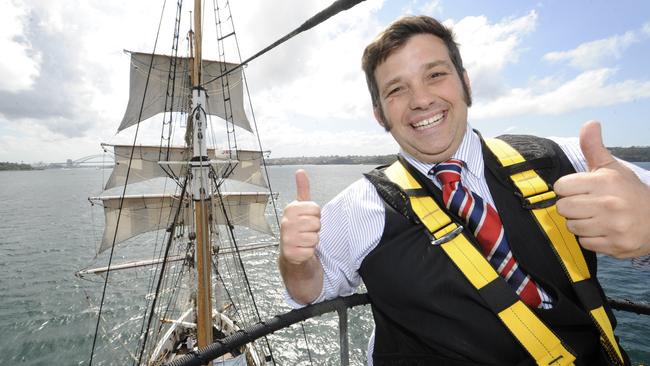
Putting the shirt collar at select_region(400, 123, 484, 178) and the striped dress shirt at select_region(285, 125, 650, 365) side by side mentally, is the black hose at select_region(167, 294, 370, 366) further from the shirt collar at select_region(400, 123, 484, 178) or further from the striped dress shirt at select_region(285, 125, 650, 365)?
the shirt collar at select_region(400, 123, 484, 178)

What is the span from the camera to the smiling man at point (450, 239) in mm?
1705

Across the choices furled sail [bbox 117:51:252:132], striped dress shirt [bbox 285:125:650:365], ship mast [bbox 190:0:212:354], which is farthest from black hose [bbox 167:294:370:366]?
furled sail [bbox 117:51:252:132]

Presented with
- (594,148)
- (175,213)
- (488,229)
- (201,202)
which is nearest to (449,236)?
(488,229)

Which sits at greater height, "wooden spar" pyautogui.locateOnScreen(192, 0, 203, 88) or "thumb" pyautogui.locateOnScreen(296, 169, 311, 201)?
"wooden spar" pyautogui.locateOnScreen(192, 0, 203, 88)

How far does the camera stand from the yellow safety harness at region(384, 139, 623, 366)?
167cm

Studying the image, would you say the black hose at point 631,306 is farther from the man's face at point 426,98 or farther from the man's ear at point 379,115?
the man's ear at point 379,115

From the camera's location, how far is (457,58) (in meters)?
2.45

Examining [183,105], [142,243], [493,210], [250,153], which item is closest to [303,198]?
[493,210]

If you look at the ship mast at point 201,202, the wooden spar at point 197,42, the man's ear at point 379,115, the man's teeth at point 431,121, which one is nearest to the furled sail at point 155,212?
the ship mast at point 201,202

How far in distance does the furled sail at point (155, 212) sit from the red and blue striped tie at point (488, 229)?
22431 millimetres

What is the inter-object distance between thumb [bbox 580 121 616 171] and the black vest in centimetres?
65

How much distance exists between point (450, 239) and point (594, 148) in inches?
32.5

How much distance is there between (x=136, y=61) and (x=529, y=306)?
100 feet

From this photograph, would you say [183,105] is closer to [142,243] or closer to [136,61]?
[136,61]
